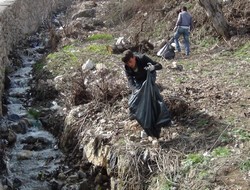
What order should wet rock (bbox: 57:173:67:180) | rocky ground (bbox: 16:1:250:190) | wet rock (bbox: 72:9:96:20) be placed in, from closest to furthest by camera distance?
1. rocky ground (bbox: 16:1:250:190)
2. wet rock (bbox: 57:173:67:180)
3. wet rock (bbox: 72:9:96:20)

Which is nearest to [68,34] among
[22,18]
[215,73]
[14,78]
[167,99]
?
[22,18]

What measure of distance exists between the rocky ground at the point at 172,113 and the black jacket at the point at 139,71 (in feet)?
2.60

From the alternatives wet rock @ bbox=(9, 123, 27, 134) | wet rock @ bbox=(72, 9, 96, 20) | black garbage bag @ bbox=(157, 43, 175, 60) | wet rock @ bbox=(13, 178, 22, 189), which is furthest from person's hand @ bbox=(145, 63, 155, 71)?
wet rock @ bbox=(72, 9, 96, 20)

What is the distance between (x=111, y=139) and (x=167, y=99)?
43.4 inches

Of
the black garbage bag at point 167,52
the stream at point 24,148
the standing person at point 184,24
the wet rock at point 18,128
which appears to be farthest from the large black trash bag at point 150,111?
the standing person at point 184,24

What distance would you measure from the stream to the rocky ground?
265 mm

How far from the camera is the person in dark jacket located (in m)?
5.87

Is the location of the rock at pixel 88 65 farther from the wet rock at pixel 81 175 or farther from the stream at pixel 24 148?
the wet rock at pixel 81 175

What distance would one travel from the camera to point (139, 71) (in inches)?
240

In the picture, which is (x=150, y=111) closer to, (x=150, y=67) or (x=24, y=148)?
(x=150, y=67)

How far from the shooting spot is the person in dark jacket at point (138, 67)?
19.3ft

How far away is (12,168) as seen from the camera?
737 centimetres

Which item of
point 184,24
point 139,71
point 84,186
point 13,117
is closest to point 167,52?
point 184,24

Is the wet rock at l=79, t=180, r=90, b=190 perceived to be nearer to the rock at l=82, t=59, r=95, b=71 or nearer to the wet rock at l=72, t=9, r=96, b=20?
the rock at l=82, t=59, r=95, b=71
